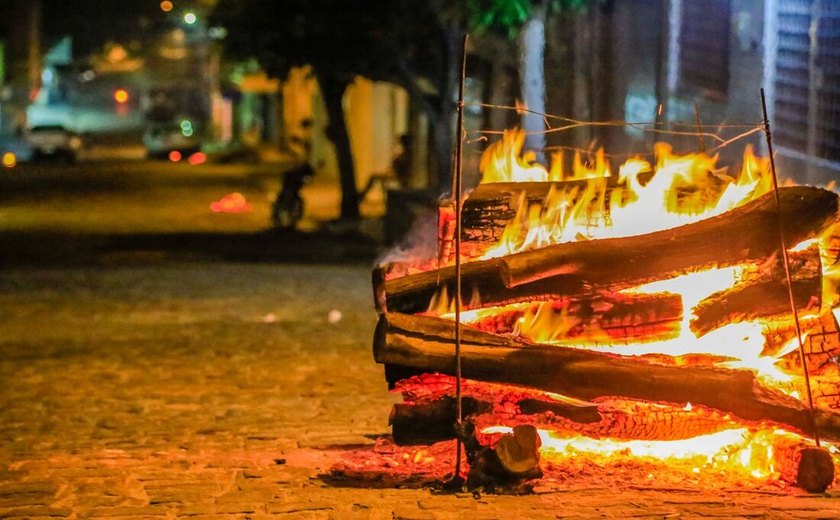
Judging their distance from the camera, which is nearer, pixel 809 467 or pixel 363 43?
pixel 809 467

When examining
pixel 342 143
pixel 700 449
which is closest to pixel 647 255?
pixel 700 449

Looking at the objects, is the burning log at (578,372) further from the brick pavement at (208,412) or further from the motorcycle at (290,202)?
the motorcycle at (290,202)

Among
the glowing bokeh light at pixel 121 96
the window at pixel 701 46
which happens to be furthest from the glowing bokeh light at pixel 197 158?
the window at pixel 701 46

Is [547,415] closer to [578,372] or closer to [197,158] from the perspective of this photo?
[578,372]

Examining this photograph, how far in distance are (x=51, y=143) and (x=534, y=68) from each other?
103 feet

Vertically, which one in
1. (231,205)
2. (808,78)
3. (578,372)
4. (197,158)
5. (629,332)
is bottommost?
(231,205)

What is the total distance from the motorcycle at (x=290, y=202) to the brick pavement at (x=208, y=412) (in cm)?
671

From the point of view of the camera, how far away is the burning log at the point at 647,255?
19.4 ft

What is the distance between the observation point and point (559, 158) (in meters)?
7.07

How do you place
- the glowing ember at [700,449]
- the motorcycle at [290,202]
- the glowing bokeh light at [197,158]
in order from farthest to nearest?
the glowing bokeh light at [197,158] < the motorcycle at [290,202] < the glowing ember at [700,449]

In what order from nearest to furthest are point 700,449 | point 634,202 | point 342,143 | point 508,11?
point 700,449 → point 634,202 → point 508,11 → point 342,143

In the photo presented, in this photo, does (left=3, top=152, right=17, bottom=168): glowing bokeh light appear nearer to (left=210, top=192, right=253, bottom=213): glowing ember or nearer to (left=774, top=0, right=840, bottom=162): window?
(left=210, top=192, right=253, bottom=213): glowing ember

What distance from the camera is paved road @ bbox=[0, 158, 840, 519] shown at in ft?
18.9

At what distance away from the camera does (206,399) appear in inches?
341
